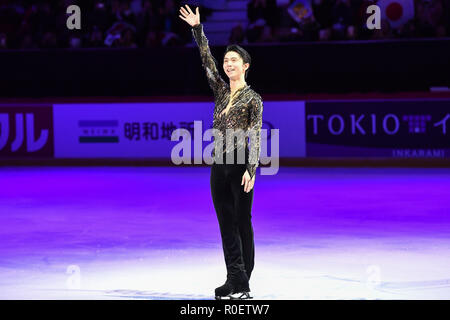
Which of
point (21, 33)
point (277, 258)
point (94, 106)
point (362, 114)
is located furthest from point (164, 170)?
point (277, 258)

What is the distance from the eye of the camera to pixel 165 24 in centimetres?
1597

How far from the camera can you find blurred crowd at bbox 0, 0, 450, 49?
14.5 metres

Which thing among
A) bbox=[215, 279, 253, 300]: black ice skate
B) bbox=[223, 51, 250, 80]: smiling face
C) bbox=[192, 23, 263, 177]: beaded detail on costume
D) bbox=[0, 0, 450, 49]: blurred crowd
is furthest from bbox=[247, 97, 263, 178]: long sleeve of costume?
bbox=[0, 0, 450, 49]: blurred crowd

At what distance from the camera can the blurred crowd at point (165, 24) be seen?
14.5m

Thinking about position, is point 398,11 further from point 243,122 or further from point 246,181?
point 246,181

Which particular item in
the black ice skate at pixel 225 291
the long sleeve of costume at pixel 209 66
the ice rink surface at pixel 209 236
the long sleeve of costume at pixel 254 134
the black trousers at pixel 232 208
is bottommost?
the ice rink surface at pixel 209 236

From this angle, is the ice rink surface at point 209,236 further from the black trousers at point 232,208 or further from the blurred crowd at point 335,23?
the blurred crowd at point 335,23

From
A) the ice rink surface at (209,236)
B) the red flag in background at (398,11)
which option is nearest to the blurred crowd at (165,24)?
the red flag in background at (398,11)

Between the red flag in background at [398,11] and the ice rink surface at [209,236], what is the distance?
3274 mm

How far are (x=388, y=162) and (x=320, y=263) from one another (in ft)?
23.7

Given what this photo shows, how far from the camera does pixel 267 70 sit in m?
14.7

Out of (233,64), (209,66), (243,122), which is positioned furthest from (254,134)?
(209,66)

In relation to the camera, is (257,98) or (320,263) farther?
(320,263)
